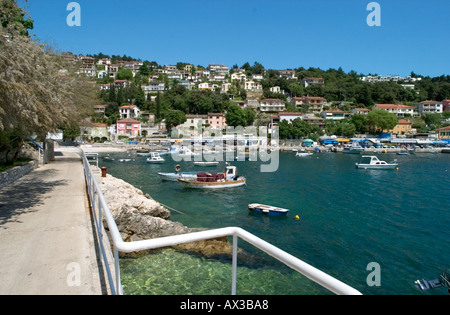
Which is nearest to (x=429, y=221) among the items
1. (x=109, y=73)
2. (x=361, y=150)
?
(x=361, y=150)

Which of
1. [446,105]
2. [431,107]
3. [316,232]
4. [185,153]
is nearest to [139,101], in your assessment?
[185,153]

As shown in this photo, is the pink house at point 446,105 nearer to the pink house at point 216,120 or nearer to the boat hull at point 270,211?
the pink house at point 216,120

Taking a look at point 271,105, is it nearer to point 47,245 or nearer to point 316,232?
point 316,232

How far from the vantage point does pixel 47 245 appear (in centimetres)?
590

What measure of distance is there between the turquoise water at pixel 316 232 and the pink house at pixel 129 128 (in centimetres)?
5575

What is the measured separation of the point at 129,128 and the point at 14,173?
254ft

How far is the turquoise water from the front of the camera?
9484mm

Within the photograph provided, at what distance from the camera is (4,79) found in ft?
24.7

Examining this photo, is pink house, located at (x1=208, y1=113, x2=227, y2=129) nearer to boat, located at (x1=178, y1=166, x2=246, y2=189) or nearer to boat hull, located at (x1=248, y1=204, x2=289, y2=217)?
boat, located at (x1=178, y1=166, x2=246, y2=189)

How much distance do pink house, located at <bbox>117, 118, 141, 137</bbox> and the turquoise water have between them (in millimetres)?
55749

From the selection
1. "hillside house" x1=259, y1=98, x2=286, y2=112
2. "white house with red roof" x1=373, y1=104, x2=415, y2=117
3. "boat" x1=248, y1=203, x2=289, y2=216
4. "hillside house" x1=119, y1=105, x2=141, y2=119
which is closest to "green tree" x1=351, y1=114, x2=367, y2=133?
"white house with red roof" x1=373, y1=104, x2=415, y2=117
